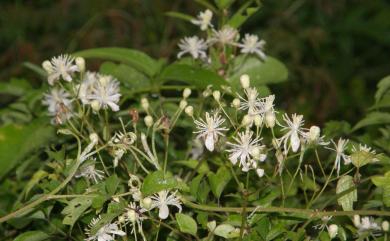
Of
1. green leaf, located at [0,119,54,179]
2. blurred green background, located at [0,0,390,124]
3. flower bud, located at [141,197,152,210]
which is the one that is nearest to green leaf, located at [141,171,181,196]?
flower bud, located at [141,197,152,210]

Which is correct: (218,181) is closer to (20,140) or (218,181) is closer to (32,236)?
(32,236)

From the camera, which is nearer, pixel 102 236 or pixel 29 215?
pixel 102 236

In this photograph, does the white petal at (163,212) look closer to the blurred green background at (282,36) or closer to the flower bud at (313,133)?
the flower bud at (313,133)

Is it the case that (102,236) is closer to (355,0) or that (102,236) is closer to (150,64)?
(150,64)

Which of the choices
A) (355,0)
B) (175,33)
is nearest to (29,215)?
(175,33)

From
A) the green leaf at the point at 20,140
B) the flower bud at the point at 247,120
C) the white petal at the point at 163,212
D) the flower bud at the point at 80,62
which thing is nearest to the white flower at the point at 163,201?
the white petal at the point at 163,212

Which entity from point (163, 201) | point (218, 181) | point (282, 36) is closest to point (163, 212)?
point (163, 201)
